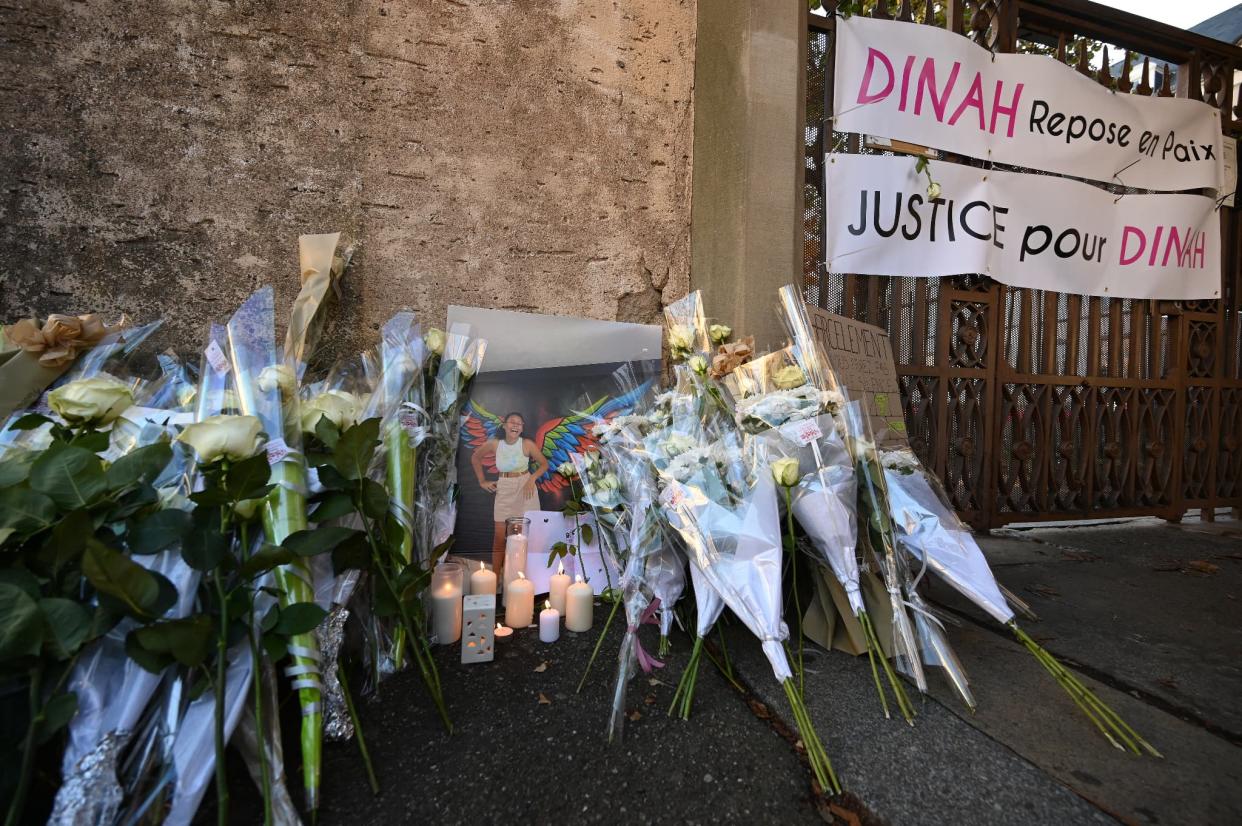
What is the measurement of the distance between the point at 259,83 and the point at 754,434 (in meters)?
2.23

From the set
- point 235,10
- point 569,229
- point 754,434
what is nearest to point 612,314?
point 569,229

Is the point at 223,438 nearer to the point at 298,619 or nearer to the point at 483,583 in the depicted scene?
the point at 298,619

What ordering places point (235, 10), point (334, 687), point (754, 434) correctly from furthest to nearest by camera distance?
point (235, 10)
point (754, 434)
point (334, 687)

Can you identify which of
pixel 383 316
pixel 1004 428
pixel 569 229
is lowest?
pixel 1004 428

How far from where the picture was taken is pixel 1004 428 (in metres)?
3.11

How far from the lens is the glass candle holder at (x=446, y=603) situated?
1651 mm

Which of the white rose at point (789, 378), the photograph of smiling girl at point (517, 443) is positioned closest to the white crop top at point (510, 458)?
the photograph of smiling girl at point (517, 443)

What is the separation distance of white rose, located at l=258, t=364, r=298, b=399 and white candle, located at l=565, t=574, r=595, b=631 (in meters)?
1.01

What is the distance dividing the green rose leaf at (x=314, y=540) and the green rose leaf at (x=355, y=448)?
0.46 feet

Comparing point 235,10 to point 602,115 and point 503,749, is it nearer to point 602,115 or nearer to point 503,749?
point 602,115

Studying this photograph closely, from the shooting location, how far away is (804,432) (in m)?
1.38

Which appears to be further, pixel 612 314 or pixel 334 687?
pixel 612 314

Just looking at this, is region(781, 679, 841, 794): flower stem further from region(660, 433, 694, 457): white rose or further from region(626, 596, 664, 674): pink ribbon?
region(660, 433, 694, 457): white rose

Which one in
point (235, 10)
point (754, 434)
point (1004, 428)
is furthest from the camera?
point (1004, 428)
